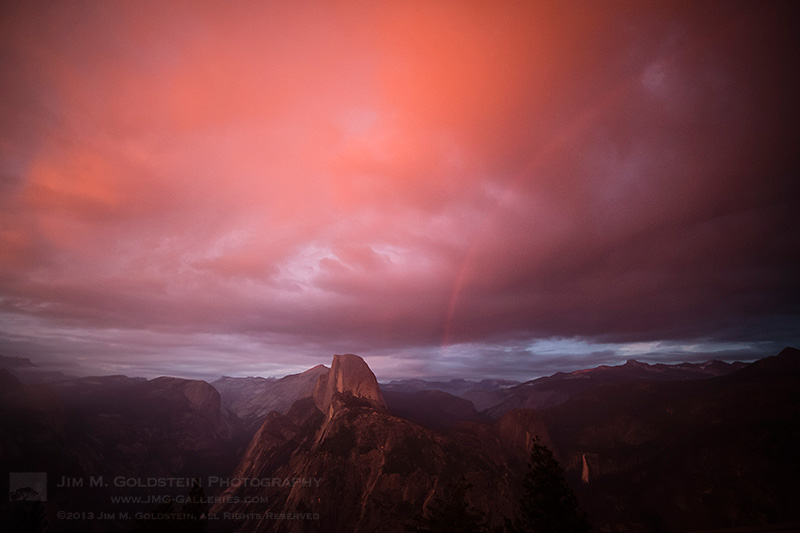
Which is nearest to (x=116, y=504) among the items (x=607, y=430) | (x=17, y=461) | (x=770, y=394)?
(x=17, y=461)

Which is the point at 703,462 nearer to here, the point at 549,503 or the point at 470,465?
the point at 470,465

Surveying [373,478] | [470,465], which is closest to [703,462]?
[470,465]

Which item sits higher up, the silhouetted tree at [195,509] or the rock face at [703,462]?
the silhouetted tree at [195,509]

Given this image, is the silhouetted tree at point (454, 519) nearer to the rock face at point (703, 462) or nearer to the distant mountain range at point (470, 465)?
the distant mountain range at point (470, 465)

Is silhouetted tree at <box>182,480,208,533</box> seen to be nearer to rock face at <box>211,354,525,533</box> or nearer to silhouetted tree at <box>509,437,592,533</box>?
silhouetted tree at <box>509,437,592,533</box>

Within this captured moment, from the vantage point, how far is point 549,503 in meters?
32.5

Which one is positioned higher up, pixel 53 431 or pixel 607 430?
pixel 53 431

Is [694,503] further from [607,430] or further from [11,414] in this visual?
[11,414]

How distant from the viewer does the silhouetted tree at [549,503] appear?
3158 cm

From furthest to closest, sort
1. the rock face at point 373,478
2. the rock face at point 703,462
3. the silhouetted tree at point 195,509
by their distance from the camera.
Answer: the rock face at point 703,462 < the rock face at point 373,478 < the silhouetted tree at point 195,509

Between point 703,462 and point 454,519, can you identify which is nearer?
point 454,519

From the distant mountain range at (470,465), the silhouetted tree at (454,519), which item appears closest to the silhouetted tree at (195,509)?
the silhouetted tree at (454,519)

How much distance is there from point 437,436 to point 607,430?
132m

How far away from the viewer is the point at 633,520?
13112cm
